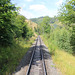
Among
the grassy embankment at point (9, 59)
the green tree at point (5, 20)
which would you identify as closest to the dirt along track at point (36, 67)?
the grassy embankment at point (9, 59)

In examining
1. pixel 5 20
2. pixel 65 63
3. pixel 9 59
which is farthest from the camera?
pixel 9 59

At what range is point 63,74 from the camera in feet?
21.9

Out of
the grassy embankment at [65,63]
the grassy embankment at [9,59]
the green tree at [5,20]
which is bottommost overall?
the grassy embankment at [65,63]

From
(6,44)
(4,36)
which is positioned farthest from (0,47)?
(4,36)

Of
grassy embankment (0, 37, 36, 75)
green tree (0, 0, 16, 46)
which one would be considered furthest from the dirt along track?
green tree (0, 0, 16, 46)

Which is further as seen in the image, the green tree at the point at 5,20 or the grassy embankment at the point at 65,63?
the green tree at the point at 5,20

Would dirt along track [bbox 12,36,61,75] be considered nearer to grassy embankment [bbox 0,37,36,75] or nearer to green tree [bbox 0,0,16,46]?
grassy embankment [bbox 0,37,36,75]

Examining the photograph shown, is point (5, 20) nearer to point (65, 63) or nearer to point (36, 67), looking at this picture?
point (36, 67)

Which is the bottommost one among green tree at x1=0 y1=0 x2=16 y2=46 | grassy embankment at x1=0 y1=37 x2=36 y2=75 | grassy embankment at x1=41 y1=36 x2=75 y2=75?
grassy embankment at x1=41 y1=36 x2=75 y2=75

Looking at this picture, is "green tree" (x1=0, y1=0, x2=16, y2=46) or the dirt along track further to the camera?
"green tree" (x1=0, y1=0, x2=16, y2=46)

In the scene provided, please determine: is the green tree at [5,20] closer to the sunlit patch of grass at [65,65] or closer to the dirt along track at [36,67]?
the dirt along track at [36,67]

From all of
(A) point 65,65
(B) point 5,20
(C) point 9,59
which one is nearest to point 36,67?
(A) point 65,65

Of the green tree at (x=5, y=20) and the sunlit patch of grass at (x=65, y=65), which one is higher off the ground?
the green tree at (x=5, y=20)

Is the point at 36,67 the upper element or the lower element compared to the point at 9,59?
lower
